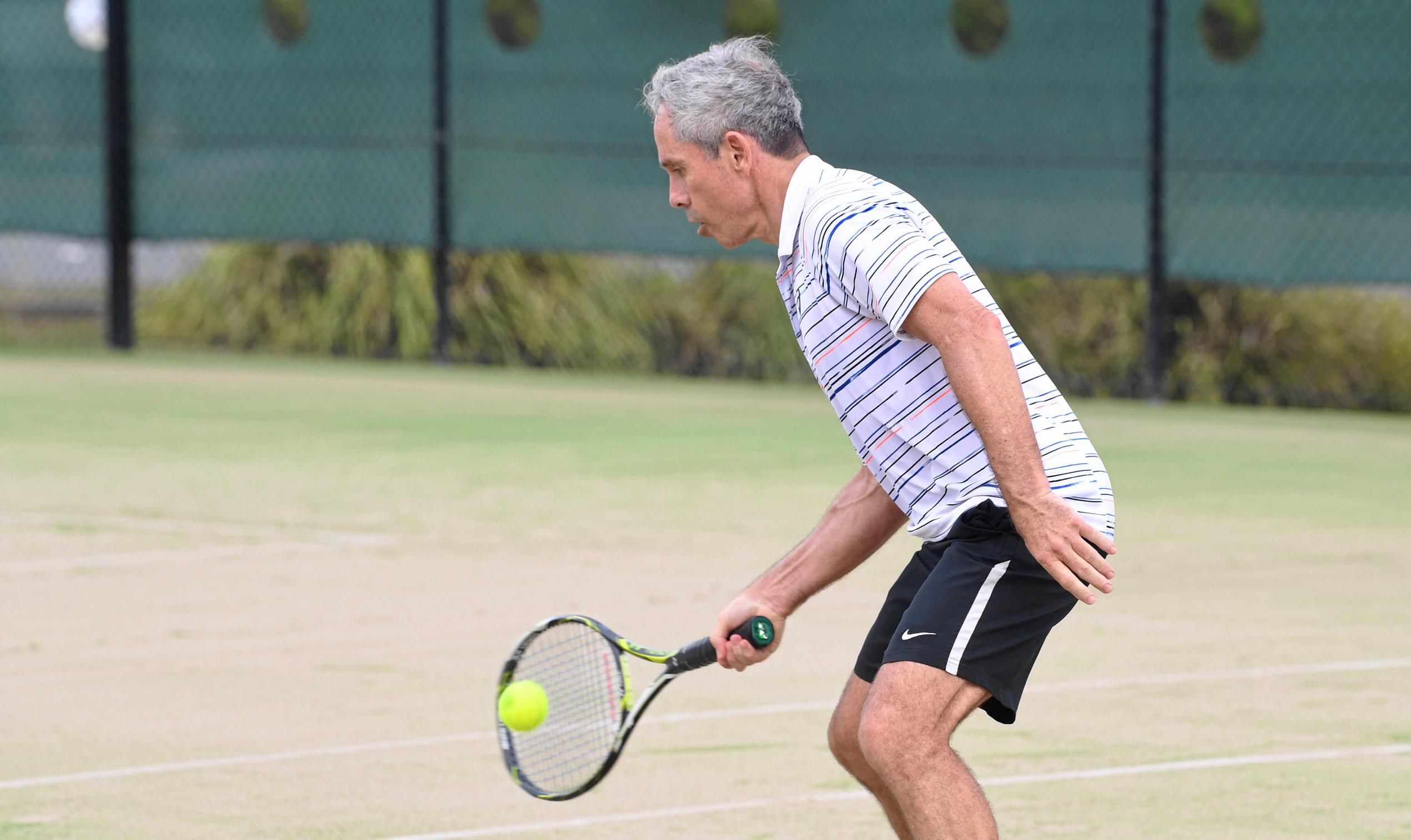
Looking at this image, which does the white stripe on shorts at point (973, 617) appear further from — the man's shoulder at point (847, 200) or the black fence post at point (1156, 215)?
the black fence post at point (1156, 215)

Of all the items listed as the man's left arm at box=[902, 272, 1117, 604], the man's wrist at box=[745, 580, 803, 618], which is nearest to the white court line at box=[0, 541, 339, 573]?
the man's wrist at box=[745, 580, 803, 618]

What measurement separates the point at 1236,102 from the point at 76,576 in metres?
6.84

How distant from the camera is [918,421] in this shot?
3.66m

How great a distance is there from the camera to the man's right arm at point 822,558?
3959 mm

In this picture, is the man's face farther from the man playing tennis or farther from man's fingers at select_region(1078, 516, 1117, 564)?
man's fingers at select_region(1078, 516, 1117, 564)

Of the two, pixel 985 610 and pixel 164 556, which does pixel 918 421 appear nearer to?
pixel 985 610

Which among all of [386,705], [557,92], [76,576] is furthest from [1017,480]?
[557,92]

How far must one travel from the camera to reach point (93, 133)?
15.5m

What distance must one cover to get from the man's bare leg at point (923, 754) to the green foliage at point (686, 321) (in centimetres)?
935

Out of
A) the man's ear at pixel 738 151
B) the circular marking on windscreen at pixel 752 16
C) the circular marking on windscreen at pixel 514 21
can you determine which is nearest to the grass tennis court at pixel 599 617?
the man's ear at pixel 738 151

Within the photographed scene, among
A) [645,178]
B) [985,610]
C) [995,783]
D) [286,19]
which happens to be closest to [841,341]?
[985,610]

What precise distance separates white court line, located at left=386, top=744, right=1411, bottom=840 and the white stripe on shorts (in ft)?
4.73

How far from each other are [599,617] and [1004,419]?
365 cm

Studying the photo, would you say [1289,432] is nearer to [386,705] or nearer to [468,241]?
[468,241]
